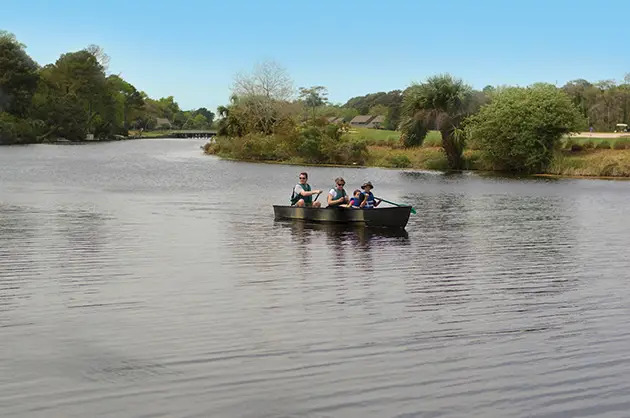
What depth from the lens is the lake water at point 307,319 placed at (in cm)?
988

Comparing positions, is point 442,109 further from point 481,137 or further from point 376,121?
point 376,121

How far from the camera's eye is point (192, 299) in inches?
608

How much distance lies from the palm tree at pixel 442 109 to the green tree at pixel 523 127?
5.13ft

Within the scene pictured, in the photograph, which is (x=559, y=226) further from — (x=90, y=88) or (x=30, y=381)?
(x=90, y=88)

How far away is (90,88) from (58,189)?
128397 mm

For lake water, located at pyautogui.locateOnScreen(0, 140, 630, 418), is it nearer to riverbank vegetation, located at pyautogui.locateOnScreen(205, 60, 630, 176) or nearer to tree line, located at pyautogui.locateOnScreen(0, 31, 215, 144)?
riverbank vegetation, located at pyautogui.locateOnScreen(205, 60, 630, 176)

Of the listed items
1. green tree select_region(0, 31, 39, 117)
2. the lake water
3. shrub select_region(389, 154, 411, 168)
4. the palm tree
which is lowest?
the lake water

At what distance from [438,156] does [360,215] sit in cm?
4582

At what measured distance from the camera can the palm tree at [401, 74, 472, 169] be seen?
229 ft

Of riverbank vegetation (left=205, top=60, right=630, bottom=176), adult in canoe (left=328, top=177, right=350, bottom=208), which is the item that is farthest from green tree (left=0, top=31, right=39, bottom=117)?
adult in canoe (left=328, top=177, right=350, bottom=208)

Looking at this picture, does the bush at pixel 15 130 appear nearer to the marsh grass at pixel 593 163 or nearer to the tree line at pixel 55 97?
the tree line at pixel 55 97

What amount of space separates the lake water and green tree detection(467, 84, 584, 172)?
124 feet

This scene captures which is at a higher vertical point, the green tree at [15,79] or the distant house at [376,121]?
the green tree at [15,79]

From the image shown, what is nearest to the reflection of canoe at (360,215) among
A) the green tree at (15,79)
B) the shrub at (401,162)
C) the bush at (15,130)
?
the shrub at (401,162)
